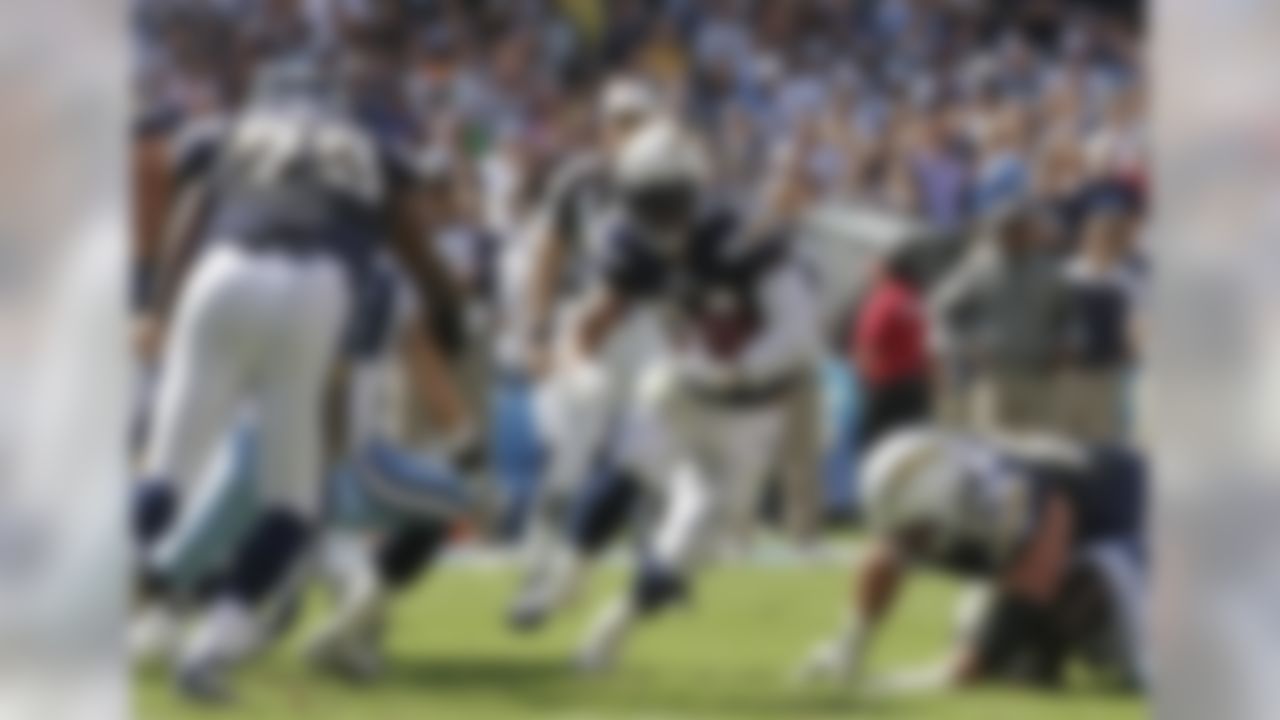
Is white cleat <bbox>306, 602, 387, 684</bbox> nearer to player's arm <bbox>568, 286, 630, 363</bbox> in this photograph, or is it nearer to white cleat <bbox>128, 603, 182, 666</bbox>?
white cleat <bbox>128, 603, 182, 666</bbox>

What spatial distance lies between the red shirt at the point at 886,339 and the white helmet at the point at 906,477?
92mm

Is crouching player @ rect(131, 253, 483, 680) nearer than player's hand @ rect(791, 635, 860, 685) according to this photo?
No

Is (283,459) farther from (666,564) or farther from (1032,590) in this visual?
(1032,590)

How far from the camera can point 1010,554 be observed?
4008mm

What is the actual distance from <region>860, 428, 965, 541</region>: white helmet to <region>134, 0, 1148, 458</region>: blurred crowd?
0.05 m

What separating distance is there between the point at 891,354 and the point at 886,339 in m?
0.02

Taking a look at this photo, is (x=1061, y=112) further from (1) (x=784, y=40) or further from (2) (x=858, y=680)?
(2) (x=858, y=680)

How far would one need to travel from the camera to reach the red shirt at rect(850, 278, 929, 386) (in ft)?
12.9

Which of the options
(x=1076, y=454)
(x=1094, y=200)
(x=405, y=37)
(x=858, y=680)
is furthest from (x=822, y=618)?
(x=405, y=37)

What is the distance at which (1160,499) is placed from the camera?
12.9ft

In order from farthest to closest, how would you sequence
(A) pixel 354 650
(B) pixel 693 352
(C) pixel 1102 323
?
(A) pixel 354 650, (B) pixel 693 352, (C) pixel 1102 323

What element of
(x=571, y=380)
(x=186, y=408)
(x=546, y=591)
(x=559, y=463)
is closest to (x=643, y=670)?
Answer: (x=546, y=591)

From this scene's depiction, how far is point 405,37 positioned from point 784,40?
0.56 meters

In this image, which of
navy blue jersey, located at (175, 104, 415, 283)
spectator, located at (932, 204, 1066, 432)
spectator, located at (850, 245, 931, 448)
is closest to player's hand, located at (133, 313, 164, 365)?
navy blue jersey, located at (175, 104, 415, 283)
